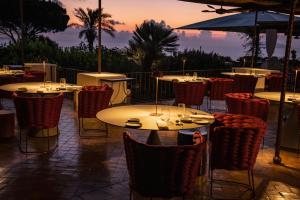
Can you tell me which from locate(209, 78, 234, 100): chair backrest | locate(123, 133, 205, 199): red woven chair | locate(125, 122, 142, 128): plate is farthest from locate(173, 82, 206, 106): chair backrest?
locate(123, 133, 205, 199): red woven chair

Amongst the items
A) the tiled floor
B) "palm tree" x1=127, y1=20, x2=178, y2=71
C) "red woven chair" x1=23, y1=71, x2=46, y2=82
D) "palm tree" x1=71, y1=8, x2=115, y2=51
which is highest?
"palm tree" x1=71, y1=8, x2=115, y2=51

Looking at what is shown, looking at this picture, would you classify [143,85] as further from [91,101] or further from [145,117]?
[145,117]

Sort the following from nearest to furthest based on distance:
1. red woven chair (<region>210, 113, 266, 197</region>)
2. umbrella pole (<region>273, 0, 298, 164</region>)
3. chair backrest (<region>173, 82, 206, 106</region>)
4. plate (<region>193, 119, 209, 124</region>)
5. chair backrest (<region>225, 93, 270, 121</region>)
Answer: red woven chair (<region>210, 113, 266, 197</region>), plate (<region>193, 119, 209, 124</region>), umbrella pole (<region>273, 0, 298, 164</region>), chair backrest (<region>225, 93, 270, 121</region>), chair backrest (<region>173, 82, 206, 106</region>)

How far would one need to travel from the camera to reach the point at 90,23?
2689 cm

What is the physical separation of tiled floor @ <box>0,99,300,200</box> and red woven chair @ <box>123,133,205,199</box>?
913mm

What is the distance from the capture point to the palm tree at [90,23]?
2645cm

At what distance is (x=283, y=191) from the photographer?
4.13m

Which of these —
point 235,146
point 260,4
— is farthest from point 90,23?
point 235,146

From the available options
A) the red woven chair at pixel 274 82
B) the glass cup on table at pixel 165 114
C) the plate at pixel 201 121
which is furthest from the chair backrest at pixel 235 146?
the red woven chair at pixel 274 82

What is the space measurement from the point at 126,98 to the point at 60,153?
137 inches

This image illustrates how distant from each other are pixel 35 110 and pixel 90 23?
74.9ft

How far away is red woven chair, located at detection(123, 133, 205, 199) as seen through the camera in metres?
2.86

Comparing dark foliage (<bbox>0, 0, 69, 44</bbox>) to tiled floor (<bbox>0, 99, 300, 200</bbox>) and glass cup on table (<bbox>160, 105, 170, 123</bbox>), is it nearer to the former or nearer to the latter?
tiled floor (<bbox>0, 99, 300, 200</bbox>)

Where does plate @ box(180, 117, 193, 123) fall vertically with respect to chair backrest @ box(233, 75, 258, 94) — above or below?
below
